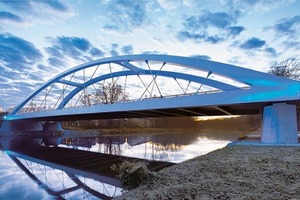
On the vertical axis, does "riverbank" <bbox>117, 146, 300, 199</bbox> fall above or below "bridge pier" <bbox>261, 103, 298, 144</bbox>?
below

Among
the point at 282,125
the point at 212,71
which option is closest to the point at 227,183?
the point at 282,125

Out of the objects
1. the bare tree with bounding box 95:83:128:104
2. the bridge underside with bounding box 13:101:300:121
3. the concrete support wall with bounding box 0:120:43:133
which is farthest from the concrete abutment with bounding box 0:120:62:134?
the bridge underside with bounding box 13:101:300:121

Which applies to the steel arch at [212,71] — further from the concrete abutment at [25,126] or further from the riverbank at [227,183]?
the concrete abutment at [25,126]

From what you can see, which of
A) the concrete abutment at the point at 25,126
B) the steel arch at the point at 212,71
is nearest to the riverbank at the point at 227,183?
the steel arch at the point at 212,71

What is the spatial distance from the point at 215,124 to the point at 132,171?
104076 mm

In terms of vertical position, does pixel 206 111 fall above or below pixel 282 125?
above

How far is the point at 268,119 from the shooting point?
58.3 feet

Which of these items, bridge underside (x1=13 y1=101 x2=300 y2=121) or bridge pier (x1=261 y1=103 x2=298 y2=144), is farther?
bridge underside (x1=13 y1=101 x2=300 y2=121)

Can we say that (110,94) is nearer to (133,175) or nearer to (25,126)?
(25,126)

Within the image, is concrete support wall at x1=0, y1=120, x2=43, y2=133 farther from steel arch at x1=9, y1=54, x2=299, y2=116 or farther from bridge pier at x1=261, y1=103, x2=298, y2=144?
bridge pier at x1=261, y1=103, x2=298, y2=144

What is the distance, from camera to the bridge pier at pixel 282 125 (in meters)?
17.0

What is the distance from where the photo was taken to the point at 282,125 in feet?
56.0

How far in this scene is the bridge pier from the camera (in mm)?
16984

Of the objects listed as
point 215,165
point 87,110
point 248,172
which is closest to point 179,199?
point 248,172
